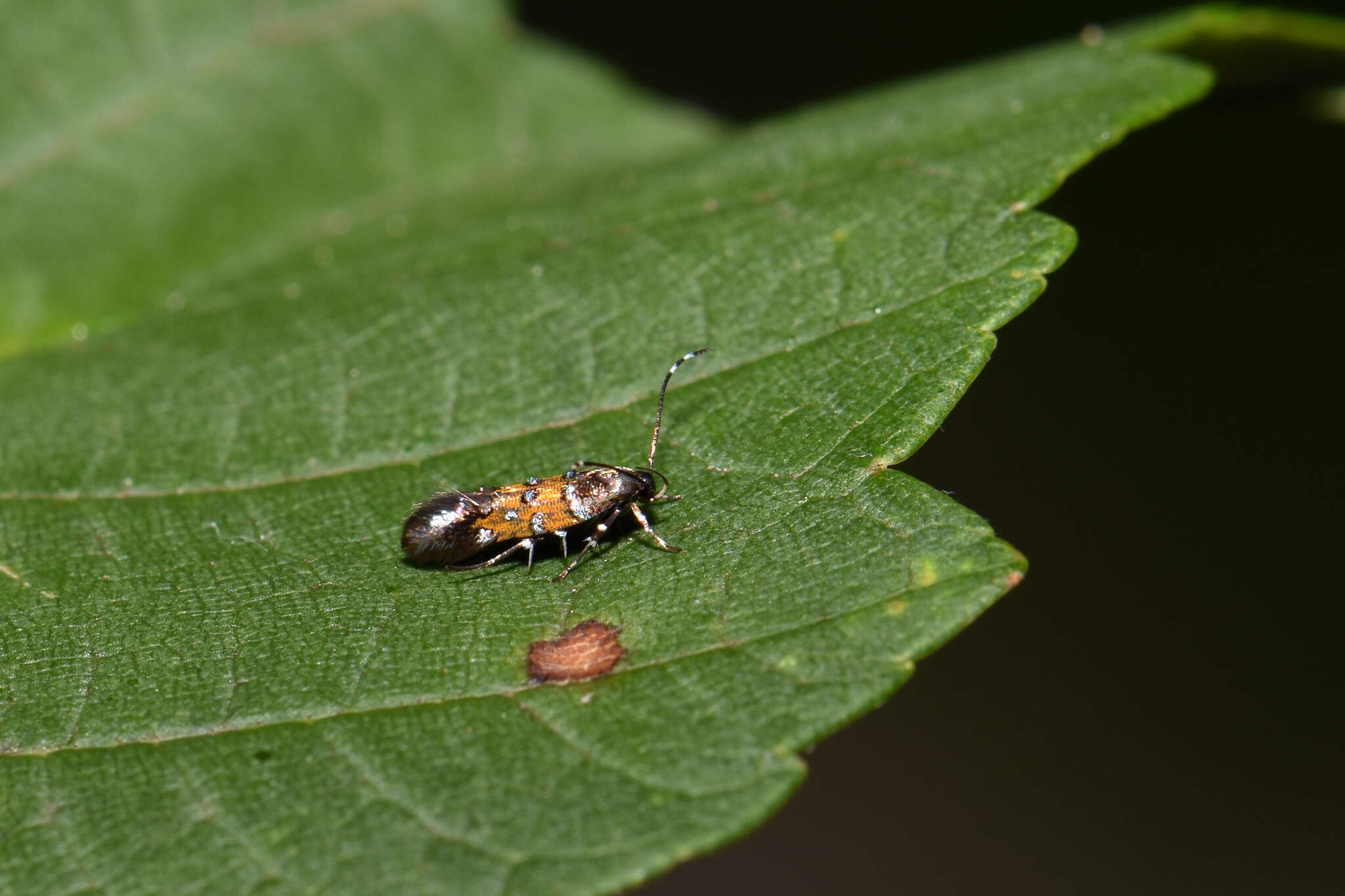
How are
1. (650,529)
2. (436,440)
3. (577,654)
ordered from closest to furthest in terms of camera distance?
(577,654) < (650,529) < (436,440)

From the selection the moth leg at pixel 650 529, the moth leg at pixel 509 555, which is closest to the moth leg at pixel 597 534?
the moth leg at pixel 650 529

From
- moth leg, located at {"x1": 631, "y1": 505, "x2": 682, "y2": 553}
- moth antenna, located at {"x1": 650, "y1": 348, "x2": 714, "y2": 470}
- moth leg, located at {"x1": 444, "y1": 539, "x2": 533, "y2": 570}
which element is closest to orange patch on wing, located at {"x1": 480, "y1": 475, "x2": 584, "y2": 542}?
moth leg, located at {"x1": 444, "y1": 539, "x2": 533, "y2": 570}

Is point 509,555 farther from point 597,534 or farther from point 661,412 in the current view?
point 661,412

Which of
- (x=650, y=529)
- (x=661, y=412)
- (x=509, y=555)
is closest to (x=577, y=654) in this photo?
(x=650, y=529)

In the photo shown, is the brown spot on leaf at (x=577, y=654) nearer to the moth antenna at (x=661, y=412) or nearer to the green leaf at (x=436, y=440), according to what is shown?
the green leaf at (x=436, y=440)

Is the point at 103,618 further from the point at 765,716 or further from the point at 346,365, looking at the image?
the point at 765,716

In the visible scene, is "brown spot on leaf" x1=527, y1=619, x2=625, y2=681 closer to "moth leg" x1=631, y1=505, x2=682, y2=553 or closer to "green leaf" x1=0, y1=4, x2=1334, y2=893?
"green leaf" x1=0, y1=4, x2=1334, y2=893
